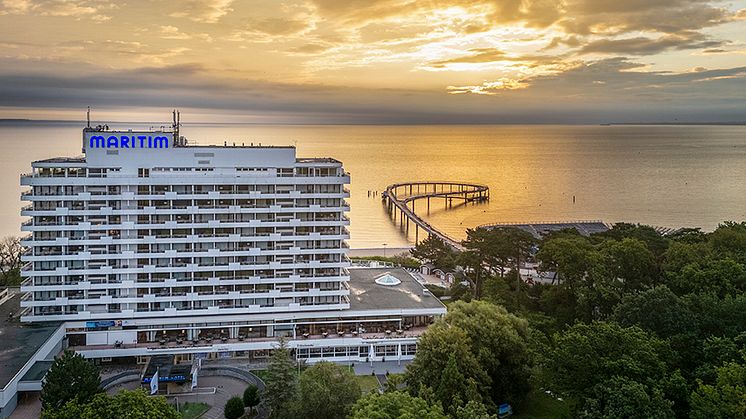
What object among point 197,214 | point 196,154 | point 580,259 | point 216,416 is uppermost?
point 196,154

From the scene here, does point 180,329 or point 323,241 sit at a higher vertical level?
point 323,241

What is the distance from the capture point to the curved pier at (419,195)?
131750mm

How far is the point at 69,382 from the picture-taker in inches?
1480

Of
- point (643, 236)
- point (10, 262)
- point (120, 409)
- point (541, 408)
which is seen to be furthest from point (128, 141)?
point (643, 236)

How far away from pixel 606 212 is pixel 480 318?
109814mm

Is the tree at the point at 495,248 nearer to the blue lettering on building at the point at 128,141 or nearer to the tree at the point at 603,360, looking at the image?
the tree at the point at 603,360

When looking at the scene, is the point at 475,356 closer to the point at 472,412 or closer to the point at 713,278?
the point at 472,412

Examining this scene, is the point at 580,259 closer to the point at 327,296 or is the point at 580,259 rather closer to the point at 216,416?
the point at 327,296

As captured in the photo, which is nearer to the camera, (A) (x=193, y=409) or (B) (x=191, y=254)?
(A) (x=193, y=409)

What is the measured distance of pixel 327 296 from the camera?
53.9 m

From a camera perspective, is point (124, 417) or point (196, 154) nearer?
point (124, 417)

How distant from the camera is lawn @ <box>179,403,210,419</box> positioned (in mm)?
40969

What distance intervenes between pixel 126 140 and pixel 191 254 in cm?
1128

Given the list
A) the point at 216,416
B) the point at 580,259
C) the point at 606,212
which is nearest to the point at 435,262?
the point at 580,259
